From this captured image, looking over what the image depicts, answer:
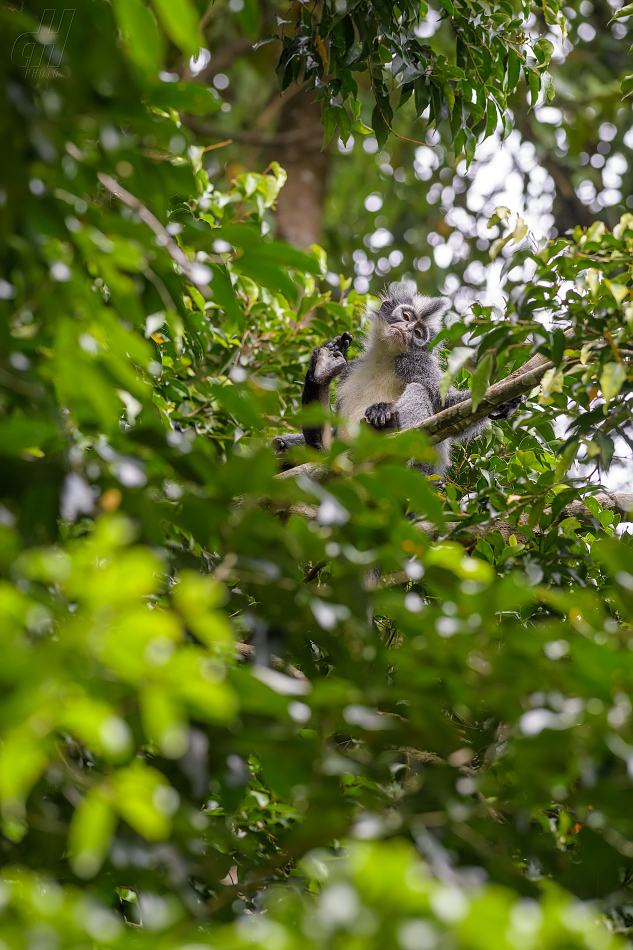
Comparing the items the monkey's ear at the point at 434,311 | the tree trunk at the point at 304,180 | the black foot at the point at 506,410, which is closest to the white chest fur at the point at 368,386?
→ the monkey's ear at the point at 434,311

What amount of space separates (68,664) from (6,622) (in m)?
0.07

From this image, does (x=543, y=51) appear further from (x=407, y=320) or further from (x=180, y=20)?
(x=180, y=20)

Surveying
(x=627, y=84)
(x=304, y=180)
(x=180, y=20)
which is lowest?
(x=304, y=180)

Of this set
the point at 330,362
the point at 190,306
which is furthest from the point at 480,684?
the point at 330,362

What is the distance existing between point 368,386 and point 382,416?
3.00ft

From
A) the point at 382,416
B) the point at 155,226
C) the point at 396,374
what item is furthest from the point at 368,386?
the point at 155,226

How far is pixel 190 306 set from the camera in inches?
117

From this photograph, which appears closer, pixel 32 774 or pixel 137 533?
pixel 32 774

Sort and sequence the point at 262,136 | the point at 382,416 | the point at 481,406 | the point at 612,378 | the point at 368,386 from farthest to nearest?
1. the point at 262,136
2. the point at 368,386
3. the point at 382,416
4. the point at 481,406
5. the point at 612,378

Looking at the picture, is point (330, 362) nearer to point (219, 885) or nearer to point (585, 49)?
point (219, 885)

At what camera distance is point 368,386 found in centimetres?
451

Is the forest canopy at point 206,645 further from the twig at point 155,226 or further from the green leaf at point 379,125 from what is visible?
the green leaf at point 379,125

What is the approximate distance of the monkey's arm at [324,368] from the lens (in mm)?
A: 3395

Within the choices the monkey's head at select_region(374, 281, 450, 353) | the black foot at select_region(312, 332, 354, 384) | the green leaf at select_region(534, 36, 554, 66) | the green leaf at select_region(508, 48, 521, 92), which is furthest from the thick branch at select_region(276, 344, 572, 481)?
the monkey's head at select_region(374, 281, 450, 353)
